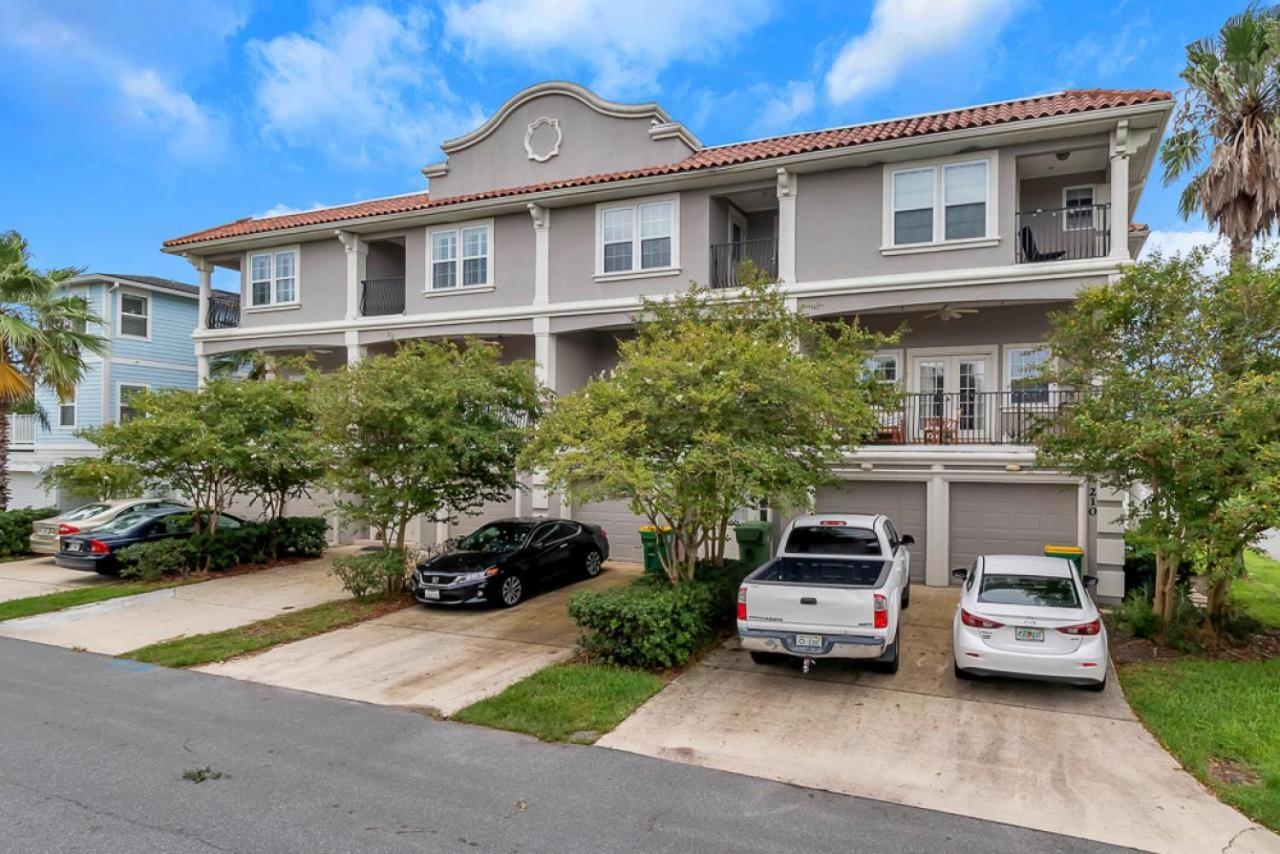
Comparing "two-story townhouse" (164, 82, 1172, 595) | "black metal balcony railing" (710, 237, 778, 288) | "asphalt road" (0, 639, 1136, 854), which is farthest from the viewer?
"black metal balcony railing" (710, 237, 778, 288)

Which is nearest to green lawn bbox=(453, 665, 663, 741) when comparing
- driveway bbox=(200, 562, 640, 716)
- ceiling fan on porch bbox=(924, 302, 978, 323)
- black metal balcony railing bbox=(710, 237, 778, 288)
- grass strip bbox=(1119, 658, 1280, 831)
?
driveway bbox=(200, 562, 640, 716)

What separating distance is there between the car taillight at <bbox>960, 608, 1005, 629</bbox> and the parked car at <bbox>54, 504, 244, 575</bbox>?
15.8m

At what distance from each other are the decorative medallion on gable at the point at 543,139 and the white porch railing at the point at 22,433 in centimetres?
2026

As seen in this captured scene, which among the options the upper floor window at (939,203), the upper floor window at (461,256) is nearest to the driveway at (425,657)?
the upper floor window at (461,256)

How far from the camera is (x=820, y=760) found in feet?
21.5

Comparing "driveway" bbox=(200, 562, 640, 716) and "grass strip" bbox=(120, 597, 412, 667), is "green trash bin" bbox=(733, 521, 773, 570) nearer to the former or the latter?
"driveway" bbox=(200, 562, 640, 716)

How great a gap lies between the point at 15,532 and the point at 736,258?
61.3 feet

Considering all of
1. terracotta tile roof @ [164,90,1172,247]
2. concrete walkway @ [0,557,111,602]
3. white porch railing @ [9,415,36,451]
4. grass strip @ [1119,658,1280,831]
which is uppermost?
terracotta tile roof @ [164,90,1172,247]

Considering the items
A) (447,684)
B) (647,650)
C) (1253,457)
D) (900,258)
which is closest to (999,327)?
(900,258)

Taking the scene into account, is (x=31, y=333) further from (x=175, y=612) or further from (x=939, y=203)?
(x=939, y=203)

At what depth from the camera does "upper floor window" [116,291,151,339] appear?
25188mm

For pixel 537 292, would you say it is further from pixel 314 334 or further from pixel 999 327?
pixel 999 327

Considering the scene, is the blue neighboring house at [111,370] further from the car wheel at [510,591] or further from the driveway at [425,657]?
the driveway at [425,657]

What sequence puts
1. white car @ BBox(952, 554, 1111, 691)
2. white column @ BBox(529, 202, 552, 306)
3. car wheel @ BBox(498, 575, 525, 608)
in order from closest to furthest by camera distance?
white car @ BBox(952, 554, 1111, 691)
car wheel @ BBox(498, 575, 525, 608)
white column @ BBox(529, 202, 552, 306)
